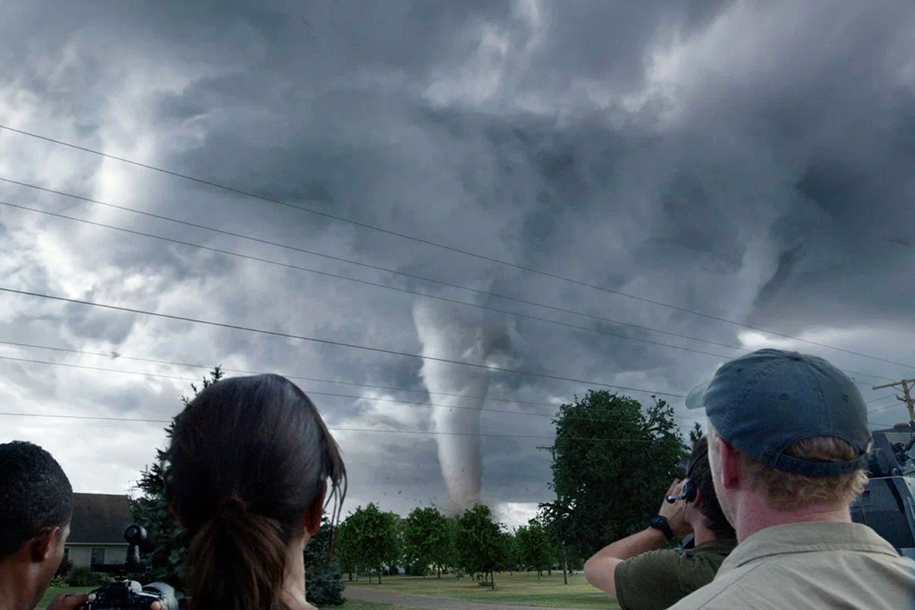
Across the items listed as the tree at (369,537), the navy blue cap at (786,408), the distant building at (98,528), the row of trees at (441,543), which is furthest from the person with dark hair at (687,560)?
the tree at (369,537)

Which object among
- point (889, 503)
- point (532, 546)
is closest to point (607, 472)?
point (532, 546)

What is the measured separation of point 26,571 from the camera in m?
2.78

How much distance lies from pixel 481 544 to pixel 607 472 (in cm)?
2746

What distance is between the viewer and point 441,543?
317 feet

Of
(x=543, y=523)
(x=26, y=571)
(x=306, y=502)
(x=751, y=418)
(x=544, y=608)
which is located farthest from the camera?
(x=543, y=523)

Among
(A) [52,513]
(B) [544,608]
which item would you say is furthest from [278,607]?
(B) [544,608]

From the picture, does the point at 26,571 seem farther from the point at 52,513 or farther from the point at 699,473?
the point at 699,473

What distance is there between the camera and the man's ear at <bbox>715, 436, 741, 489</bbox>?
1948 millimetres

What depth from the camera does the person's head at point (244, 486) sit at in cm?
168

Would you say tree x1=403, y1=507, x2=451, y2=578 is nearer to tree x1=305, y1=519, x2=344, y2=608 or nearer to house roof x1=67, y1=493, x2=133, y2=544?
house roof x1=67, y1=493, x2=133, y2=544

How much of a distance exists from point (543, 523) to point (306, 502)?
193ft

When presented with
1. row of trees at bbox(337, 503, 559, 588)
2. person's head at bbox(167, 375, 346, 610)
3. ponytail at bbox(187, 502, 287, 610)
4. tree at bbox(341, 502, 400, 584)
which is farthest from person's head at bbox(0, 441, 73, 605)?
tree at bbox(341, 502, 400, 584)

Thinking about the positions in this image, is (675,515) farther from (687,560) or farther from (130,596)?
(130,596)

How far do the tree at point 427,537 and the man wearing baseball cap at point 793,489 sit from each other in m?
97.9
